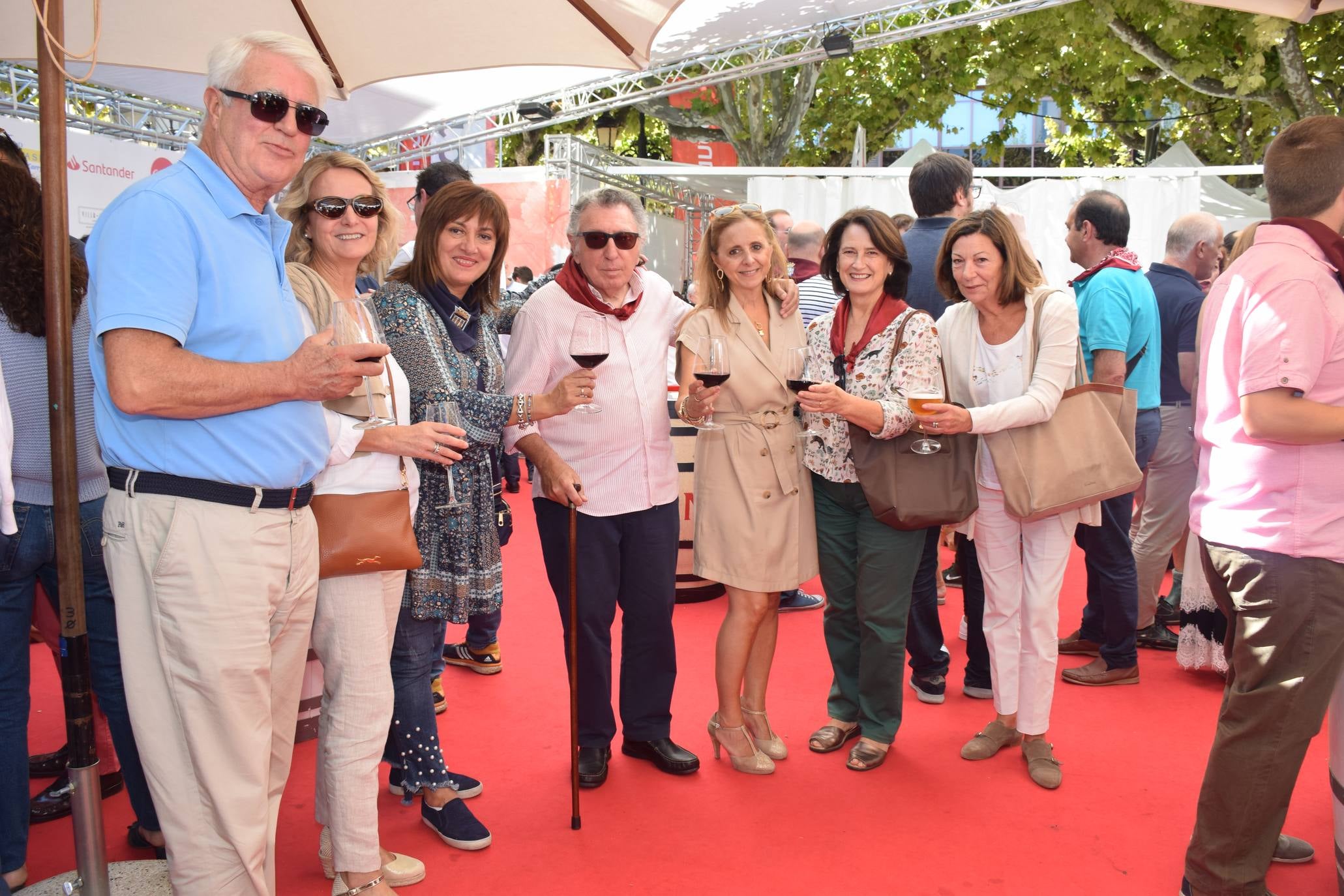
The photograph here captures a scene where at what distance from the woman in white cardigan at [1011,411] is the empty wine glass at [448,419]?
1663mm

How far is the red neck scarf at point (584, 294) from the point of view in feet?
11.8

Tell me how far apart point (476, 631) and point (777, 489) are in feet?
6.02

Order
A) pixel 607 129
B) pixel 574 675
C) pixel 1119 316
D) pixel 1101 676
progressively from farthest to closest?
pixel 607 129 → pixel 1101 676 → pixel 1119 316 → pixel 574 675

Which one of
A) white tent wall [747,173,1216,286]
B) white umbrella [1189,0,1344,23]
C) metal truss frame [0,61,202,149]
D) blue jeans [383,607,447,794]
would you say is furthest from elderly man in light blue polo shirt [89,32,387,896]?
white tent wall [747,173,1216,286]

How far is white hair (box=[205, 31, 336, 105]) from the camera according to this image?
7.27 ft

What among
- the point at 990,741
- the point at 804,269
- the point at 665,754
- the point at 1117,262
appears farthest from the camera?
the point at 804,269

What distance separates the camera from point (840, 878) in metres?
3.10

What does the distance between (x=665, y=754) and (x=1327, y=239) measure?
2.67 m

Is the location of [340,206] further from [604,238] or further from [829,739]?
[829,739]

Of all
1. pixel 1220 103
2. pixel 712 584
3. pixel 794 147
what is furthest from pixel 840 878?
pixel 794 147

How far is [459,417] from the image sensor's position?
10.2 feet

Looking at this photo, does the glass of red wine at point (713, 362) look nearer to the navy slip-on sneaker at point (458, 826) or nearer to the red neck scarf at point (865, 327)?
the red neck scarf at point (865, 327)

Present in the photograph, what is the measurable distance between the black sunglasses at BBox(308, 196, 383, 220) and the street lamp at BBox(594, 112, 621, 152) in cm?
1627

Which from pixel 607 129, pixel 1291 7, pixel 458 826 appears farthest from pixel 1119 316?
pixel 607 129
